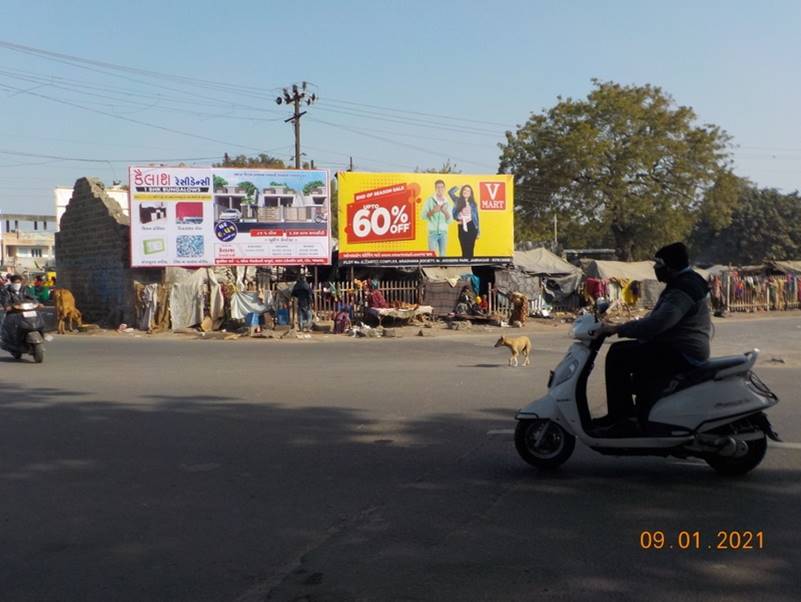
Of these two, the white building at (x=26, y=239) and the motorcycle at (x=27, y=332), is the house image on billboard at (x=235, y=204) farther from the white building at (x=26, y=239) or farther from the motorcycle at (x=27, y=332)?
the white building at (x=26, y=239)

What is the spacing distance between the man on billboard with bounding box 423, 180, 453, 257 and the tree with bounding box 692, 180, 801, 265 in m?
40.2

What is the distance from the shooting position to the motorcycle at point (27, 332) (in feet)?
47.6

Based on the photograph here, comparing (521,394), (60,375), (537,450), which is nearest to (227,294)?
(60,375)

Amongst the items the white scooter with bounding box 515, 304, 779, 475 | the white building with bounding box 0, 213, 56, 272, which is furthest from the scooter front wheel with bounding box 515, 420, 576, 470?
the white building with bounding box 0, 213, 56, 272

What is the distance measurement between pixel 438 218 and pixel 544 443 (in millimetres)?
21409

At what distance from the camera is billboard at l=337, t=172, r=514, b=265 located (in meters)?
26.6

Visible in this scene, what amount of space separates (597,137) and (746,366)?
124 feet

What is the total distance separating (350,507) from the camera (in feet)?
18.1

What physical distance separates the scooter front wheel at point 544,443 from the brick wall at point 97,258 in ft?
68.2

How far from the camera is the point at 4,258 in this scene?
75938mm

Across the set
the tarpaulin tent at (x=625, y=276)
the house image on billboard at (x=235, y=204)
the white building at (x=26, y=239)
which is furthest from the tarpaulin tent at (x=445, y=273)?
the white building at (x=26, y=239)
